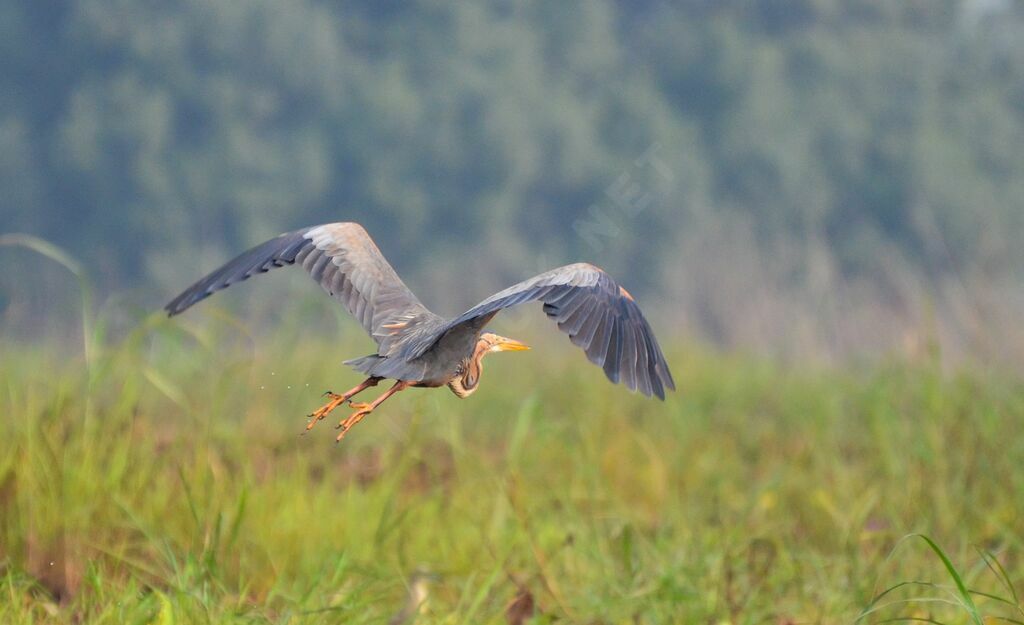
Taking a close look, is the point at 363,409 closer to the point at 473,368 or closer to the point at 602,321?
the point at 473,368

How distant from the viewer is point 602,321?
88.3 inches

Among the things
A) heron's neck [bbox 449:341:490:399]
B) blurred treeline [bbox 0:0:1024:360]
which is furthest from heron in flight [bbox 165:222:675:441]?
blurred treeline [bbox 0:0:1024:360]

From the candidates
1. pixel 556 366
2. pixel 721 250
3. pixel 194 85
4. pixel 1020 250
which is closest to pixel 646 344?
pixel 556 366

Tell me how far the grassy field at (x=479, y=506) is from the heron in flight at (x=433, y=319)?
2.43ft

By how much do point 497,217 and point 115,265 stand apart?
5640 millimetres

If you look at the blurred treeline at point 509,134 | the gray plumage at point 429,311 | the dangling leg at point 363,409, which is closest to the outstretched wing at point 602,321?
the gray plumage at point 429,311

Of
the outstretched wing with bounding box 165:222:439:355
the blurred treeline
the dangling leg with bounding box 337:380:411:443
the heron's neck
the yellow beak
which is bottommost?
the dangling leg with bounding box 337:380:411:443

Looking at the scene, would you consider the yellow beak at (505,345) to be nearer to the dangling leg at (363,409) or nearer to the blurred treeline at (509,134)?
the dangling leg at (363,409)

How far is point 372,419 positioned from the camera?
751cm

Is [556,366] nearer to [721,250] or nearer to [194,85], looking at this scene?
[721,250]

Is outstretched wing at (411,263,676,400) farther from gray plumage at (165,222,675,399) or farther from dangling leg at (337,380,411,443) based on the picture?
dangling leg at (337,380,411,443)

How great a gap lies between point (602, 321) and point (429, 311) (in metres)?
0.28

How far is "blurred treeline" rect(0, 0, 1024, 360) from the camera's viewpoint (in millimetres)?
20422

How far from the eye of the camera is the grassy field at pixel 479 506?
150 inches
